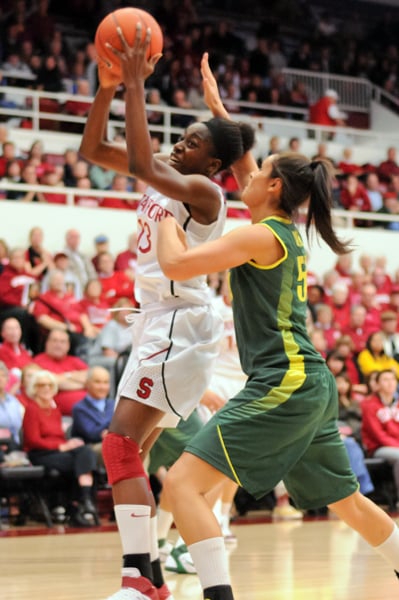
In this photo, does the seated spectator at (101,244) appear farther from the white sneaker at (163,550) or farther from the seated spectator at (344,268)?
the white sneaker at (163,550)

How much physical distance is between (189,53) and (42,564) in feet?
44.8

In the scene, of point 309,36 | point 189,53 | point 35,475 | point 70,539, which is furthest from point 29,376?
point 309,36

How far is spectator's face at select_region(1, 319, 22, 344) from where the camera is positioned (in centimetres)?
920

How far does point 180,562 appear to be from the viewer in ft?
18.9

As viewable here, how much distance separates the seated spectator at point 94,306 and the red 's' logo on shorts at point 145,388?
6.27 m

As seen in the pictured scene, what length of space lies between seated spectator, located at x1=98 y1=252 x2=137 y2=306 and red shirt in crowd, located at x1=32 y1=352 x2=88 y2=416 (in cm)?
144

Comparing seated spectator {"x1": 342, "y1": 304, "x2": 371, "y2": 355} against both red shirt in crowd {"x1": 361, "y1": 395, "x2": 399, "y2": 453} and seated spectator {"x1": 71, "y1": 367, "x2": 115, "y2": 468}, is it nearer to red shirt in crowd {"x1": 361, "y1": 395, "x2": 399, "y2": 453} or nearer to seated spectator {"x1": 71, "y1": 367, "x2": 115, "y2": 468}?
red shirt in crowd {"x1": 361, "y1": 395, "x2": 399, "y2": 453}

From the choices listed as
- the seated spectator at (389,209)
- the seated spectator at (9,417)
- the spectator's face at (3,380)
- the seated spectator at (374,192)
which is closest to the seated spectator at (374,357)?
the seated spectator at (9,417)

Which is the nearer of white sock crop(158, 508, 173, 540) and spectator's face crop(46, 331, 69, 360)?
white sock crop(158, 508, 173, 540)

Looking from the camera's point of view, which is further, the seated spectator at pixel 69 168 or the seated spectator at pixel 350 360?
the seated spectator at pixel 69 168

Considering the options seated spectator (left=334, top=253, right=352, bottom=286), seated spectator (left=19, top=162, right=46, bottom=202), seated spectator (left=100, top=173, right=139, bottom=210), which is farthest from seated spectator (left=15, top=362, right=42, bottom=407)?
seated spectator (left=334, top=253, right=352, bottom=286)

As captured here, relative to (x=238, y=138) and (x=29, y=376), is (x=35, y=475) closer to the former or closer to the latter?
(x=29, y=376)

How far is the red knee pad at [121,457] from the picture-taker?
13.5ft

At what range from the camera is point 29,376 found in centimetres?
861
